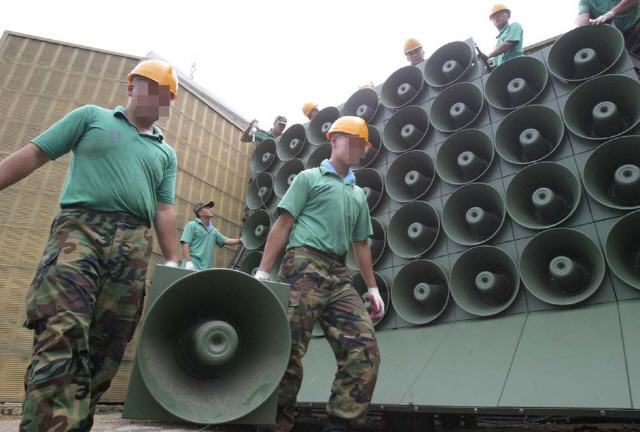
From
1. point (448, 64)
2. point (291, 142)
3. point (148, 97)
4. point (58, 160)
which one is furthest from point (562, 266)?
point (58, 160)

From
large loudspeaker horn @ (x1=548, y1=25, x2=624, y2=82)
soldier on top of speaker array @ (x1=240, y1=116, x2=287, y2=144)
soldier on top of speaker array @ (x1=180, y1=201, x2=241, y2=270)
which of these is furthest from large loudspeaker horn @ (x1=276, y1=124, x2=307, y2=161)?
large loudspeaker horn @ (x1=548, y1=25, x2=624, y2=82)

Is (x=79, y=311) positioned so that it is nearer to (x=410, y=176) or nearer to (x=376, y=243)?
(x=376, y=243)

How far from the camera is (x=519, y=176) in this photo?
4039mm

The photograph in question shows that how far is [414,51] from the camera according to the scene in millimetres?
6023

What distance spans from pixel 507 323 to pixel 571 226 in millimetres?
983

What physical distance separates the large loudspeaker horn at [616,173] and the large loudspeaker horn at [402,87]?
236 centimetres

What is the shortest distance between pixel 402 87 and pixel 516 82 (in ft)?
5.02

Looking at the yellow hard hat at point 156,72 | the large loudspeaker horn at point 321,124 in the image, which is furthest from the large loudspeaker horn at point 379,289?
the yellow hard hat at point 156,72

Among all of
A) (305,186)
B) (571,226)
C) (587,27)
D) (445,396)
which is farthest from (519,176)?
(305,186)

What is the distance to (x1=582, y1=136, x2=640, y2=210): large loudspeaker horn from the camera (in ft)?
11.3

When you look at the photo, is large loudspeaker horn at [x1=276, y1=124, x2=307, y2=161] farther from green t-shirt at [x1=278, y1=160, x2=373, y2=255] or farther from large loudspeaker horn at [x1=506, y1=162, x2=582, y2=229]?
green t-shirt at [x1=278, y1=160, x2=373, y2=255]

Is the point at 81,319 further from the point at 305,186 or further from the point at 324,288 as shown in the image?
the point at 305,186

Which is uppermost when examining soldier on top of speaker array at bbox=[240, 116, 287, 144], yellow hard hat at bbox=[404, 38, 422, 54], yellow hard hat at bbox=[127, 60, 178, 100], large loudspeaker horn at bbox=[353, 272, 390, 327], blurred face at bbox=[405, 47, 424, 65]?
yellow hard hat at bbox=[404, 38, 422, 54]

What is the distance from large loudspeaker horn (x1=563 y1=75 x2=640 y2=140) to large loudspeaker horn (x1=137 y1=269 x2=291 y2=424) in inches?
132
